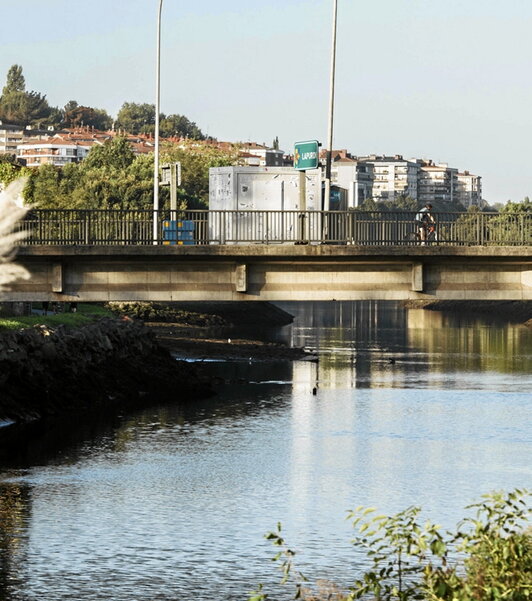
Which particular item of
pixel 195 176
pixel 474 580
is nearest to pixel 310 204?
pixel 474 580

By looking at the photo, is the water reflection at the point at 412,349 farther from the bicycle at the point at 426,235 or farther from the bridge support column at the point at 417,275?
the bridge support column at the point at 417,275

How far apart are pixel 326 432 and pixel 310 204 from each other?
14.4m

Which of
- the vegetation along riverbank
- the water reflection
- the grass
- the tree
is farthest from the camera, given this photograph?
the tree

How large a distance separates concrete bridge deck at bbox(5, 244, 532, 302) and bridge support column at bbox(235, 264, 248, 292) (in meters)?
0.03

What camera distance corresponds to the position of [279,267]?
47938 mm

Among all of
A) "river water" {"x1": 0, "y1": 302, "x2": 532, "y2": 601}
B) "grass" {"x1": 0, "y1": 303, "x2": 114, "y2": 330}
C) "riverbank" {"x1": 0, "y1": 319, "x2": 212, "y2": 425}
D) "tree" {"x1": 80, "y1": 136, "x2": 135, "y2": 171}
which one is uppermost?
"tree" {"x1": 80, "y1": 136, "x2": 135, "y2": 171}

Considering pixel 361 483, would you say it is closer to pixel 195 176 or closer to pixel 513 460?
pixel 513 460

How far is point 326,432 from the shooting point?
5962 cm

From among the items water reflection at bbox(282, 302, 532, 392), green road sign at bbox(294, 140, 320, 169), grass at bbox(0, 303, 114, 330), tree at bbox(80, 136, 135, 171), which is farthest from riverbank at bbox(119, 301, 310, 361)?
tree at bbox(80, 136, 135, 171)

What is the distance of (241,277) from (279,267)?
4.31 ft

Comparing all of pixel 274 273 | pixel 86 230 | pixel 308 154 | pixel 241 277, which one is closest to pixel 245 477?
pixel 241 277

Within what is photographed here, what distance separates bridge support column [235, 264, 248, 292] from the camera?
47.6 m

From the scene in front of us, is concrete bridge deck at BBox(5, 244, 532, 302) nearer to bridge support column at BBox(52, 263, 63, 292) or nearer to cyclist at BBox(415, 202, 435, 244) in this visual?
bridge support column at BBox(52, 263, 63, 292)

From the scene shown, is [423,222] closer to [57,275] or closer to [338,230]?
[338,230]
